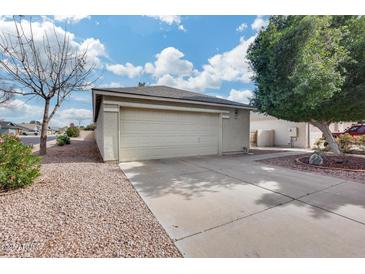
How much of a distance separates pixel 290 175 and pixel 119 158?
19.4 feet

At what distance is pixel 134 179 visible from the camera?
480cm

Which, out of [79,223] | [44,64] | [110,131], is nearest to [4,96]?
[44,64]

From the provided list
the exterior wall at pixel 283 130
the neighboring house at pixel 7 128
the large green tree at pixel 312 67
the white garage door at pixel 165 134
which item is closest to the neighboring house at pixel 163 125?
the white garage door at pixel 165 134

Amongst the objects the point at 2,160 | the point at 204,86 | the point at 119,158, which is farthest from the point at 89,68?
the point at 204,86

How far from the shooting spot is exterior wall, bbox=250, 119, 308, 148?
12574 mm

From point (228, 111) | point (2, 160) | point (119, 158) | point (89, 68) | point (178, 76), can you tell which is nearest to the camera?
point (2, 160)

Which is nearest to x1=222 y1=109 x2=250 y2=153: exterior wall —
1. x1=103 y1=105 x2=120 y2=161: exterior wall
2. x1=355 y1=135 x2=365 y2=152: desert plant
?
x1=103 y1=105 x2=120 y2=161: exterior wall

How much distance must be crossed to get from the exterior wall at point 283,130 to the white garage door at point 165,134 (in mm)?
7450

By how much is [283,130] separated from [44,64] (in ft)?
50.8

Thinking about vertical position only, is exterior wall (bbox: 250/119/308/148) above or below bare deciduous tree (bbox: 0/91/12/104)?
below

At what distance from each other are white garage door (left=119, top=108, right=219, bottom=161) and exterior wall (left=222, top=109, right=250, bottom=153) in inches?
23.8

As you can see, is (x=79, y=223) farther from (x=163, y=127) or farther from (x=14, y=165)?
(x=163, y=127)

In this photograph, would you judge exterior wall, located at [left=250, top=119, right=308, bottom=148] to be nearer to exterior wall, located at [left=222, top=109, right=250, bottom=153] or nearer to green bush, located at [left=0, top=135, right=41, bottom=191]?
exterior wall, located at [left=222, top=109, right=250, bottom=153]
